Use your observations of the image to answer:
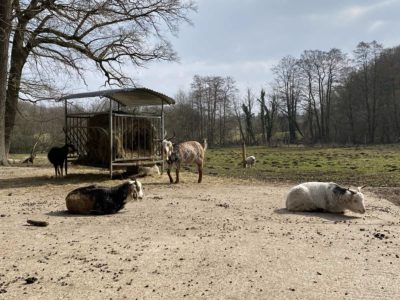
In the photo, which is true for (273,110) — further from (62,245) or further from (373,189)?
(62,245)

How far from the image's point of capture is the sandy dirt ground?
4.82 meters

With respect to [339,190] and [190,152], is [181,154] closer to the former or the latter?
[190,152]

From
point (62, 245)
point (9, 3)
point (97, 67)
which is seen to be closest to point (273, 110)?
point (97, 67)

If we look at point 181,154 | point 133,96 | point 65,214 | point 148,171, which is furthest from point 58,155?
point 65,214

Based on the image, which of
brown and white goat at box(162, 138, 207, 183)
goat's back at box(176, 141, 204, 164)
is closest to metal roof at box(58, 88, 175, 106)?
brown and white goat at box(162, 138, 207, 183)

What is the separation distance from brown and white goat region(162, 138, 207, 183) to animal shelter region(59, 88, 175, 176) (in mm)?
1343

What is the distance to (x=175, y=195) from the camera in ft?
39.8

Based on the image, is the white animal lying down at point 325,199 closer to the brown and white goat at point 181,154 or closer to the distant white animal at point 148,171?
the brown and white goat at point 181,154

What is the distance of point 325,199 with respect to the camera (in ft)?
30.8

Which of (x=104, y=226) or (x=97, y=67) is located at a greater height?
(x=97, y=67)

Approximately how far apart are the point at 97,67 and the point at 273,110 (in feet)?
161

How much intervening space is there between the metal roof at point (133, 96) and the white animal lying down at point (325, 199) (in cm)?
795

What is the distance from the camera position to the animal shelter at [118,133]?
1562 centimetres

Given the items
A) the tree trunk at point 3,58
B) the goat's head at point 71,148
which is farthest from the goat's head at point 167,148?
the tree trunk at point 3,58
